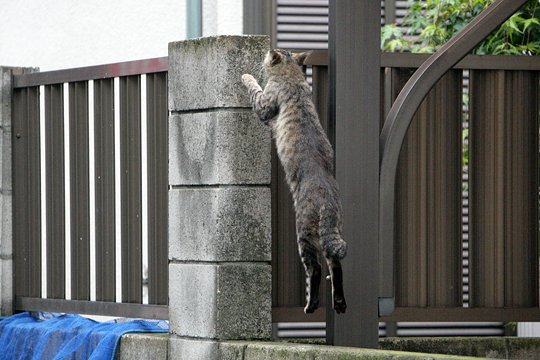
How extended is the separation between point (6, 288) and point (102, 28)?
2.92m

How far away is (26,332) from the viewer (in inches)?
359

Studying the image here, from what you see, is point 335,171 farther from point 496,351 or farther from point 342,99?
point 496,351

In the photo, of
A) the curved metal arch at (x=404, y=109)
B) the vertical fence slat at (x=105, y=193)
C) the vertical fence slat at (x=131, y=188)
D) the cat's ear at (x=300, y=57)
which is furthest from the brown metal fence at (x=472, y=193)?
the vertical fence slat at (x=105, y=193)

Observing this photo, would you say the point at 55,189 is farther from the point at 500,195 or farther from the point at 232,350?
the point at 500,195

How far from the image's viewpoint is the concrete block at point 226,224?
764cm

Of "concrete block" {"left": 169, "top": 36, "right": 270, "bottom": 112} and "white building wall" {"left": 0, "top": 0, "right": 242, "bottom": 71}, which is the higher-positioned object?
"white building wall" {"left": 0, "top": 0, "right": 242, "bottom": 71}

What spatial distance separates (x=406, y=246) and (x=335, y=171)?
103cm

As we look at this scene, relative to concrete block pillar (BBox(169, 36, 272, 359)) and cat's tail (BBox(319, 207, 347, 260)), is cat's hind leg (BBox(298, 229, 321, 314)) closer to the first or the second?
cat's tail (BBox(319, 207, 347, 260))

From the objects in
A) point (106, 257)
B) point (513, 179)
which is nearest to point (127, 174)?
point (106, 257)

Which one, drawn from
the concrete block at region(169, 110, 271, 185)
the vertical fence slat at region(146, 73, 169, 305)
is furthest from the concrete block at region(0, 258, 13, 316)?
the concrete block at region(169, 110, 271, 185)

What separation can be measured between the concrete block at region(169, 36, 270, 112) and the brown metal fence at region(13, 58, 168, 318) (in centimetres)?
50

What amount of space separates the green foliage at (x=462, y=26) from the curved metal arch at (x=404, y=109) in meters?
1.74

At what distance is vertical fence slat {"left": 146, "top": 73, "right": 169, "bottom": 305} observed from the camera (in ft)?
27.7

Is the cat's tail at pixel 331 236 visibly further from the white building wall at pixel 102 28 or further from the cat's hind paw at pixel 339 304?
the white building wall at pixel 102 28
